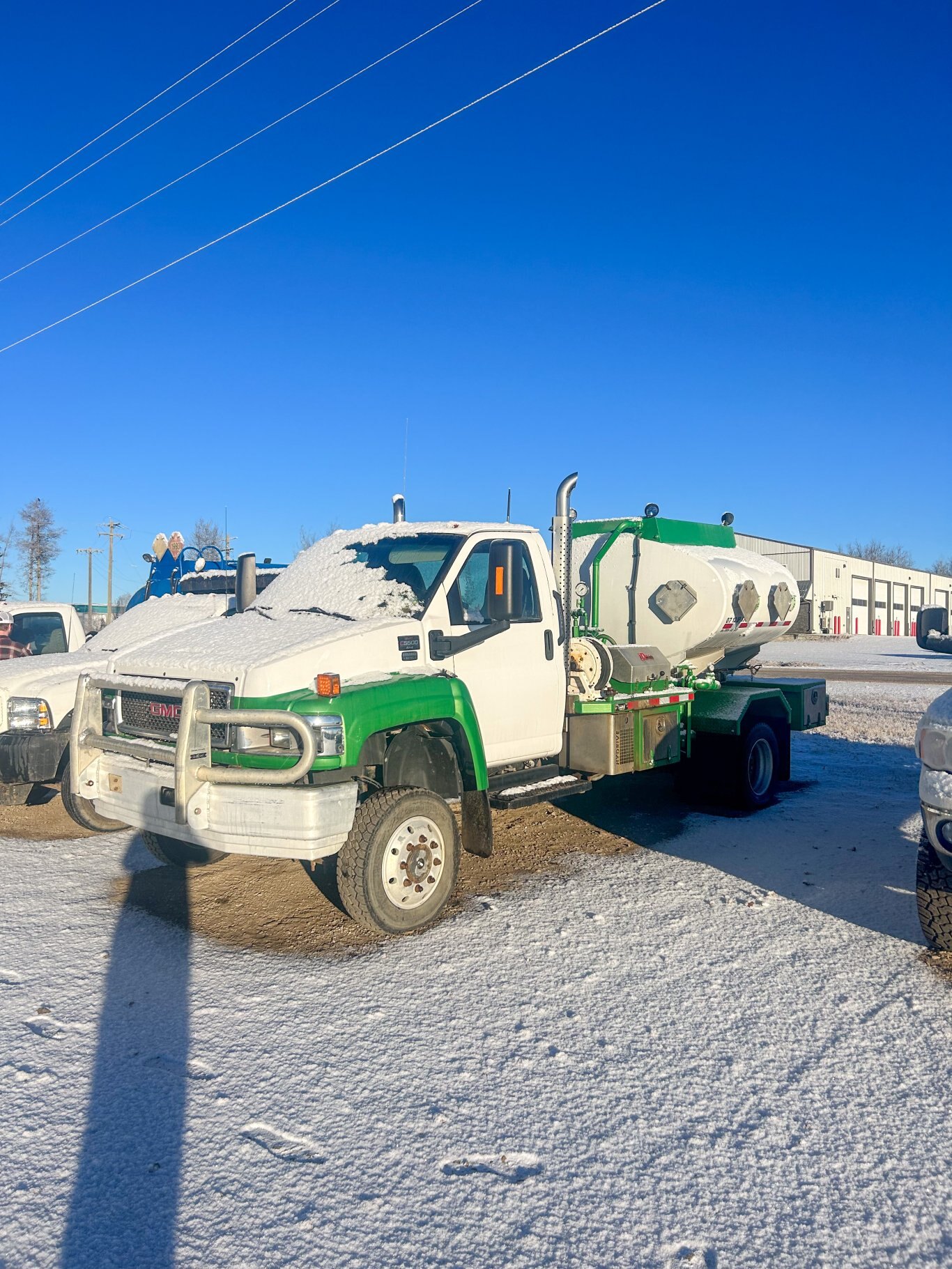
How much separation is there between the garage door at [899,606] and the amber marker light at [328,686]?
77313 millimetres

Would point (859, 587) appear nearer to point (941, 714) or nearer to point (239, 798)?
point (941, 714)

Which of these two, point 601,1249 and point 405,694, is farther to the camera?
point 405,694

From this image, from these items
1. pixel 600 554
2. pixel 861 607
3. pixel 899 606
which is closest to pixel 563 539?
pixel 600 554

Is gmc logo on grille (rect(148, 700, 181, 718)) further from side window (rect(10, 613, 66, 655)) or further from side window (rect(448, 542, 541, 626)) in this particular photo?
side window (rect(10, 613, 66, 655))

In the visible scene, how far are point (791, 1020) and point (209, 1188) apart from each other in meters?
2.68

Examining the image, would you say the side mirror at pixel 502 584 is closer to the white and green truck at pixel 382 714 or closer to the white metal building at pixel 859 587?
the white and green truck at pixel 382 714

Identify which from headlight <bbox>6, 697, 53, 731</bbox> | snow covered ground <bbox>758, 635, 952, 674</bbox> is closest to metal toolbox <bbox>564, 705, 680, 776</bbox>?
headlight <bbox>6, 697, 53, 731</bbox>

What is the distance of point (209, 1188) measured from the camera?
10.0 ft

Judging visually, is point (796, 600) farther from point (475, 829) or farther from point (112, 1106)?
point (112, 1106)

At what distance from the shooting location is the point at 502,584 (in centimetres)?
564

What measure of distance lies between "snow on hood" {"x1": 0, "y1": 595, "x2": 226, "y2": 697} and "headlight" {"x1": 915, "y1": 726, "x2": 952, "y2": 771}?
4873 millimetres

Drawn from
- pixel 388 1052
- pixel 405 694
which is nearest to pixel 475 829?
pixel 405 694

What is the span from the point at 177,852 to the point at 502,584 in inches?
124

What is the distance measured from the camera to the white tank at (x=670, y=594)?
28.1 ft
